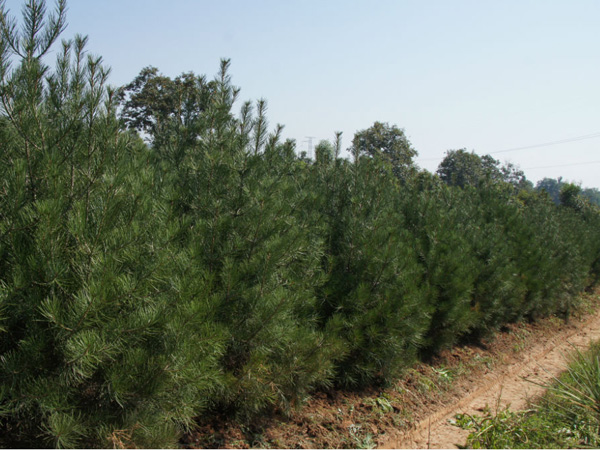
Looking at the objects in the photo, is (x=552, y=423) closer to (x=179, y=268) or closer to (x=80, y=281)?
(x=179, y=268)

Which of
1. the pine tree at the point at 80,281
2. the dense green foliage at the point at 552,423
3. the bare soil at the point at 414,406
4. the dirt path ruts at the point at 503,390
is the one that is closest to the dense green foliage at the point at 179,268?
the pine tree at the point at 80,281

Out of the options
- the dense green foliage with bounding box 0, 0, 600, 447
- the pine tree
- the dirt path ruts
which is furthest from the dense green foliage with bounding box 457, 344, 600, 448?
the pine tree

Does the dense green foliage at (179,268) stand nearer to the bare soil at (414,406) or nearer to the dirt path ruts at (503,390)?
the bare soil at (414,406)

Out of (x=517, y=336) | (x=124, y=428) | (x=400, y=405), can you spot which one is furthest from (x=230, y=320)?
(x=517, y=336)

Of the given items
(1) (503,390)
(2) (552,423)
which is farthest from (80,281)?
(1) (503,390)

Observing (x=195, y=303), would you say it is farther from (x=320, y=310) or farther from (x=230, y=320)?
(x=320, y=310)

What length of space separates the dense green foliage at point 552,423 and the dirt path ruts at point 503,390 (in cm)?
20

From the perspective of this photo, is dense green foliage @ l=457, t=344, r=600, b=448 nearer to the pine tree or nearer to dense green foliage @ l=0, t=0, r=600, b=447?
dense green foliage @ l=0, t=0, r=600, b=447

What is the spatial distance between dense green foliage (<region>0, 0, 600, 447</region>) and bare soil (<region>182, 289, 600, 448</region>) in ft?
0.62

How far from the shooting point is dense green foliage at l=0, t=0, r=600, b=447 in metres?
2.28

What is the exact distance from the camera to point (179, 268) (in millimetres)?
2711

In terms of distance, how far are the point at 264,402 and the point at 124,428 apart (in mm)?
1279

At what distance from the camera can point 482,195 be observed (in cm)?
967

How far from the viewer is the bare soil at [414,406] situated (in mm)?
3554
